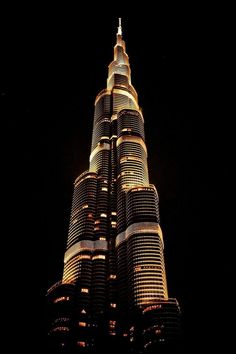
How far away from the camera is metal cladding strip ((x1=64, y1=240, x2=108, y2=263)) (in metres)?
172

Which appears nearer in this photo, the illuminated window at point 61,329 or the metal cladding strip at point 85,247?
the illuminated window at point 61,329

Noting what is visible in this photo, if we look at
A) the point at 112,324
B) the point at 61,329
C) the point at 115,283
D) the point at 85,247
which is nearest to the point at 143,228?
the point at 115,283

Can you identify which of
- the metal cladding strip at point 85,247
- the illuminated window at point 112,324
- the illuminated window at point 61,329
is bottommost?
the illuminated window at point 61,329

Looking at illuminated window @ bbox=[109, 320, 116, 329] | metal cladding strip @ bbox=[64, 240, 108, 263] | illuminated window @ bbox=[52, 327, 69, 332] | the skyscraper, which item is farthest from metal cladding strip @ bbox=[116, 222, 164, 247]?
illuminated window @ bbox=[52, 327, 69, 332]

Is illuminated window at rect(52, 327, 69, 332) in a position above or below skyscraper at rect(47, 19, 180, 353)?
below

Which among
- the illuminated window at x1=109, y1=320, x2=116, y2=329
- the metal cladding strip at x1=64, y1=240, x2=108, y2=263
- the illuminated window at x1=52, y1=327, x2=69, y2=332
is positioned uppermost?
the metal cladding strip at x1=64, y1=240, x2=108, y2=263

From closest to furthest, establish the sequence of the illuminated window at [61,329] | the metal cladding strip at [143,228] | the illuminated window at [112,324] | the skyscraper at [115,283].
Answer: the skyscraper at [115,283] < the illuminated window at [61,329] < the illuminated window at [112,324] < the metal cladding strip at [143,228]

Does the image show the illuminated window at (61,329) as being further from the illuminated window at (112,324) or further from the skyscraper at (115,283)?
the illuminated window at (112,324)

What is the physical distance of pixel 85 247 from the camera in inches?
6781

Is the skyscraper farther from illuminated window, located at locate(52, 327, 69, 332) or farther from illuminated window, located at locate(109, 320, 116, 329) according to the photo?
illuminated window, located at locate(109, 320, 116, 329)

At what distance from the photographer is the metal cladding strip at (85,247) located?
171775 mm

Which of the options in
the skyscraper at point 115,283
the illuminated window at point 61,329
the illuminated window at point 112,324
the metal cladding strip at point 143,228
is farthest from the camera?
the metal cladding strip at point 143,228

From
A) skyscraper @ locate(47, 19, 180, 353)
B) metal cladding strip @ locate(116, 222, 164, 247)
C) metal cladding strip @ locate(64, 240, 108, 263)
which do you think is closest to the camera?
skyscraper @ locate(47, 19, 180, 353)

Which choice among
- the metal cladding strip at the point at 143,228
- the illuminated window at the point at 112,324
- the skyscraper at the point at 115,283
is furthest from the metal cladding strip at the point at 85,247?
the illuminated window at the point at 112,324
